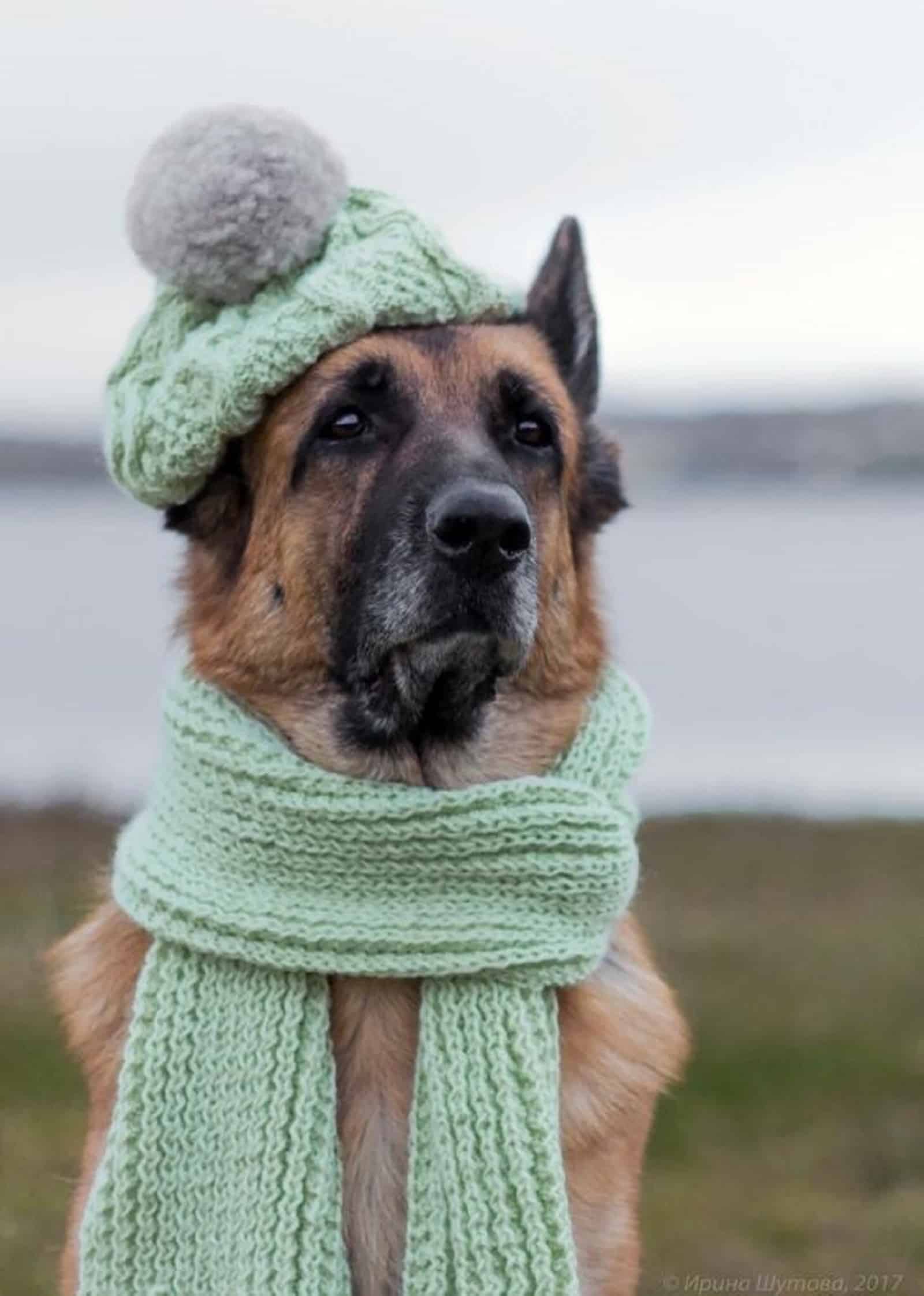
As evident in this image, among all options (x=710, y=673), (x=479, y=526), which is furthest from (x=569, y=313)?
(x=710, y=673)

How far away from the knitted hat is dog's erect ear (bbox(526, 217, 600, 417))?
1.49 ft

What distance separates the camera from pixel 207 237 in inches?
141

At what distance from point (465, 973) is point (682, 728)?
15874 millimetres

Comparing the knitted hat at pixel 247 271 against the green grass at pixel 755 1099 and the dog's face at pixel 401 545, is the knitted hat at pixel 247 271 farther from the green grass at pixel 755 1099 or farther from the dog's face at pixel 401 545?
the green grass at pixel 755 1099

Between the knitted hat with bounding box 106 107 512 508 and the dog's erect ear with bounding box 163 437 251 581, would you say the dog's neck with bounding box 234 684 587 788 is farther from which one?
the knitted hat with bounding box 106 107 512 508

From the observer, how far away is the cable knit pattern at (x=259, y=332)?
12.0 feet

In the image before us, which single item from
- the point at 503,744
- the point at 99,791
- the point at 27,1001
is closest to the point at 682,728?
the point at 99,791

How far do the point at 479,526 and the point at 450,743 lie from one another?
0.61 meters

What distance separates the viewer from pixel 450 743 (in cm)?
390

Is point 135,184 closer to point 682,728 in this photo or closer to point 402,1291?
point 402,1291

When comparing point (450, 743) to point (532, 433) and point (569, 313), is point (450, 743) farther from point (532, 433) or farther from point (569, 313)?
point (569, 313)

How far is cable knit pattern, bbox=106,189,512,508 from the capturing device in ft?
12.0

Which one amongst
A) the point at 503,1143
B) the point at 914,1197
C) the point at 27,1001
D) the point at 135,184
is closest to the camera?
the point at 503,1143

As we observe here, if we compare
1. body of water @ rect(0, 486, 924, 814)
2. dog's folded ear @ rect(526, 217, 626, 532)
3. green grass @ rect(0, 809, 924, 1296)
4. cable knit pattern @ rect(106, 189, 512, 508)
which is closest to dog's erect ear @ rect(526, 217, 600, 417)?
dog's folded ear @ rect(526, 217, 626, 532)
